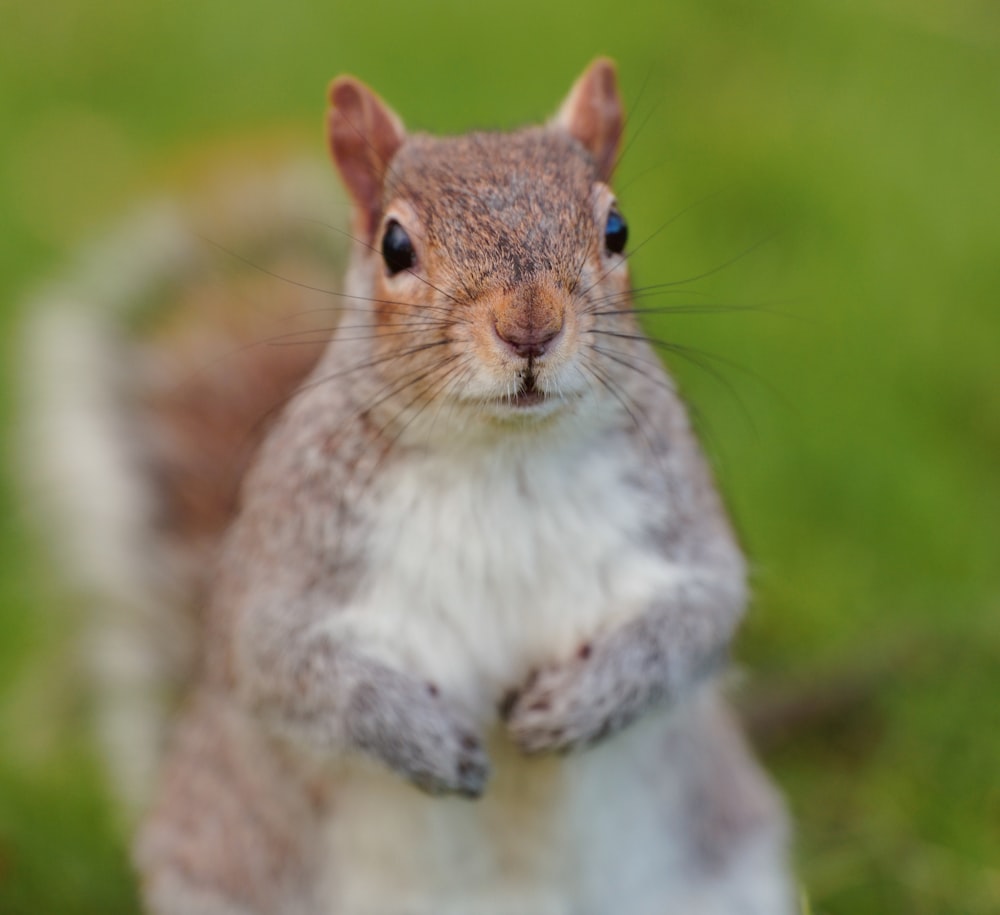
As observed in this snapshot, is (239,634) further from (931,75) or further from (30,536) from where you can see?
(931,75)

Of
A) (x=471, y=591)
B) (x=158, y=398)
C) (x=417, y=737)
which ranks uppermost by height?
(x=158, y=398)

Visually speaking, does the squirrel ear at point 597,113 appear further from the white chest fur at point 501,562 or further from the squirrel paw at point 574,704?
the squirrel paw at point 574,704

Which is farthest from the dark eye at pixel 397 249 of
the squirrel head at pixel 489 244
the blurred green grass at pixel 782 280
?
the blurred green grass at pixel 782 280

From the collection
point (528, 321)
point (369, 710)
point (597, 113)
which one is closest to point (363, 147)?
point (597, 113)

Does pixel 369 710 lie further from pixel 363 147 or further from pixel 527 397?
pixel 363 147

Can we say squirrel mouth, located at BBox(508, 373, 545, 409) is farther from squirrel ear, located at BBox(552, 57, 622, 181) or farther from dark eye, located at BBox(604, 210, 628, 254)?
squirrel ear, located at BBox(552, 57, 622, 181)

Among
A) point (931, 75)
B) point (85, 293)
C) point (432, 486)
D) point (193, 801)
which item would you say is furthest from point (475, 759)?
point (931, 75)
